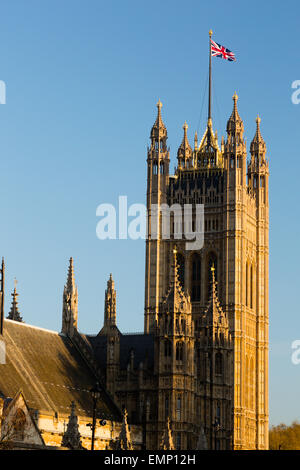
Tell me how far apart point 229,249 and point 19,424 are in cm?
6099

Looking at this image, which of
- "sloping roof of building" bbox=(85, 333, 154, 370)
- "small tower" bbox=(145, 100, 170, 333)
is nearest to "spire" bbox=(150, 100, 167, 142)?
"small tower" bbox=(145, 100, 170, 333)

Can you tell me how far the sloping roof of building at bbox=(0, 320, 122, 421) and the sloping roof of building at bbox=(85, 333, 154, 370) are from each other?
234cm

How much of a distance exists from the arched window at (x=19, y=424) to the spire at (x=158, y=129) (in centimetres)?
6686

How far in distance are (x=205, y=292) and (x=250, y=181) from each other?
60.8ft

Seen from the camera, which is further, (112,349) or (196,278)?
(196,278)

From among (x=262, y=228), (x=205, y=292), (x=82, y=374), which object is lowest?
(x=82, y=374)

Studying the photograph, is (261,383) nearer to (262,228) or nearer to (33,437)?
(262,228)

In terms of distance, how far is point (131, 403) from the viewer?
108 meters

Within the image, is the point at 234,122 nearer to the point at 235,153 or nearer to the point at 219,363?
the point at 235,153

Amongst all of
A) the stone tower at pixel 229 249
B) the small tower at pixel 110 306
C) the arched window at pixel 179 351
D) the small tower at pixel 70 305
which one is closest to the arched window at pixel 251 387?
the stone tower at pixel 229 249

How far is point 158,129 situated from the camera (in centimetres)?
14950

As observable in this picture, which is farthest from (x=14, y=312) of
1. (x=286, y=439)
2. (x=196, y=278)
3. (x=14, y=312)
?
(x=286, y=439)
